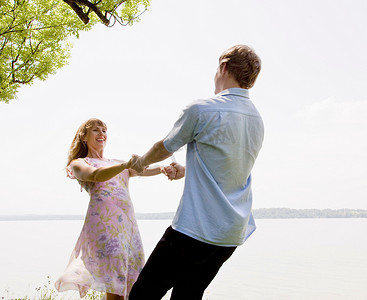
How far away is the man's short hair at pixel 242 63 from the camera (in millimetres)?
2188

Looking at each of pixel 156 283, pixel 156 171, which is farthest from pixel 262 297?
pixel 156 283

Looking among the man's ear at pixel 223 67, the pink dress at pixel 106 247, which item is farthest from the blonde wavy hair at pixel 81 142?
the man's ear at pixel 223 67

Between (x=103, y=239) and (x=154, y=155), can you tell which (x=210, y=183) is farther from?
(x=103, y=239)

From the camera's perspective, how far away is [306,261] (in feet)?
62.1

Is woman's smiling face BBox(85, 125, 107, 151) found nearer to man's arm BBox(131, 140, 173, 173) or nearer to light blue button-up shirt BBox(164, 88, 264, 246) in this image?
man's arm BBox(131, 140, 173, 173)

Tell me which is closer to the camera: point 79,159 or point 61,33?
point 79,159

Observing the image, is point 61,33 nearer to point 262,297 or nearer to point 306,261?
point 262,297

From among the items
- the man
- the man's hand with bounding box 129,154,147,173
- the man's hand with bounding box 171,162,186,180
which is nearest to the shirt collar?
the man

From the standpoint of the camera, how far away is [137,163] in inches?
97.0

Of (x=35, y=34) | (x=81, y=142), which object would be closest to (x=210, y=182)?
(x=81, y=142)

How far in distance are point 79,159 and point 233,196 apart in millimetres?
1418

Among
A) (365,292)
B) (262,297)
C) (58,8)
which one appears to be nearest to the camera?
(58,8)

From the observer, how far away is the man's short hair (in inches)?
86.1

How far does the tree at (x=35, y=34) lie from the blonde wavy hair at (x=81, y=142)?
261 centimetres
